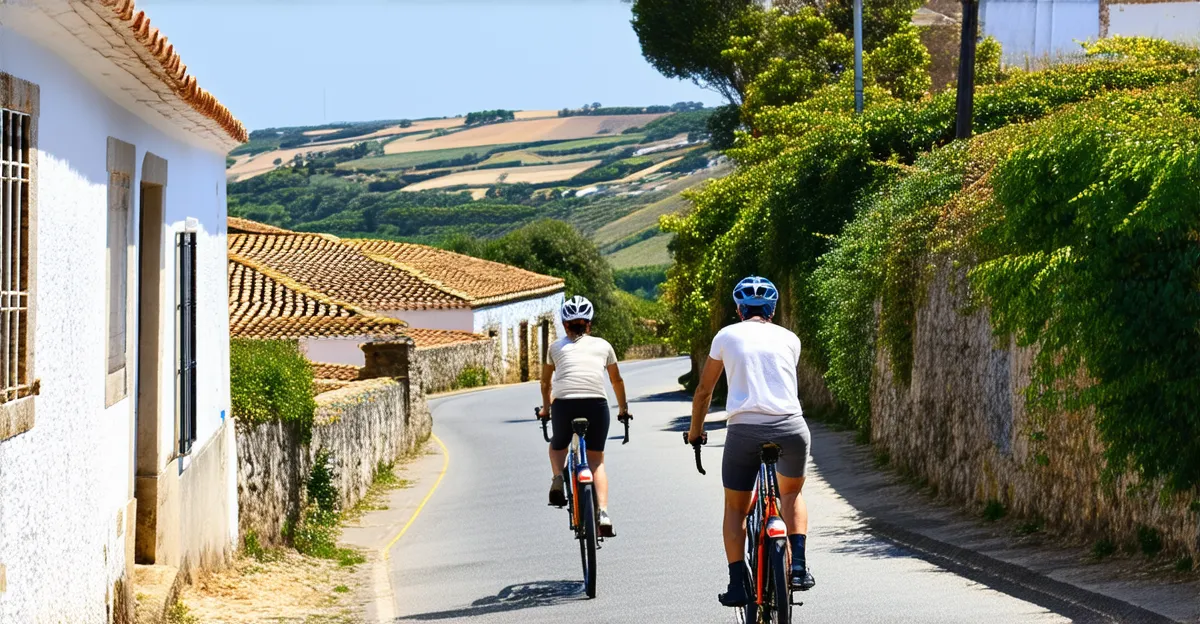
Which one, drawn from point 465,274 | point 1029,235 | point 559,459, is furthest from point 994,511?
point 465,274

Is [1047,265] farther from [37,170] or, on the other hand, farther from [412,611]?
[37,170]

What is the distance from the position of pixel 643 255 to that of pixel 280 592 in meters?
131

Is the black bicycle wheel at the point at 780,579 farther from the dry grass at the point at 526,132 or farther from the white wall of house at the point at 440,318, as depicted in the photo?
the dry grass at the point at 526,132

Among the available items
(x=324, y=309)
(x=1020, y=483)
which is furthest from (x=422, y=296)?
(x=1020, y=483)

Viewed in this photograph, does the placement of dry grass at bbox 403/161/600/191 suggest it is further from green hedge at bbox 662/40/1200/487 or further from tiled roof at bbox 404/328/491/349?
green hedge at bbox 662/40/1200/487

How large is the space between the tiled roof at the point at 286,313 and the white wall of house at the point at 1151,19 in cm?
2015

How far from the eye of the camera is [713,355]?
306 inches

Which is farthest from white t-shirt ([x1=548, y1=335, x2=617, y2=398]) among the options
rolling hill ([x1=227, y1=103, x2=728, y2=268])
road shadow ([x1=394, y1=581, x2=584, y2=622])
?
rolling hill ([x1=227, y1=103, x2=728, y2=268])

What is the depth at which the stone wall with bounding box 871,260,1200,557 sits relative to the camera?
31.1 ft

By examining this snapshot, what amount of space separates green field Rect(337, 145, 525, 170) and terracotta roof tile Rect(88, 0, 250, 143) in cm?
15973

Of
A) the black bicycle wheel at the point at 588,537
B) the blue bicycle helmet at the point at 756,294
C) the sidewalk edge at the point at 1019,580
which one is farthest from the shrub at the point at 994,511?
the blue bicycle helmet at the point at 756,294

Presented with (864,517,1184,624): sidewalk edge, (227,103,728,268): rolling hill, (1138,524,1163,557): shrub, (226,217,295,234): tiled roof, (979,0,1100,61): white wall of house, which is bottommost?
(864,517,1184,624): sidewalk edge

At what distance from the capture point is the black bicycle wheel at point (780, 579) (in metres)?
7.03

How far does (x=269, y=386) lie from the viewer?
13742 millimetres
